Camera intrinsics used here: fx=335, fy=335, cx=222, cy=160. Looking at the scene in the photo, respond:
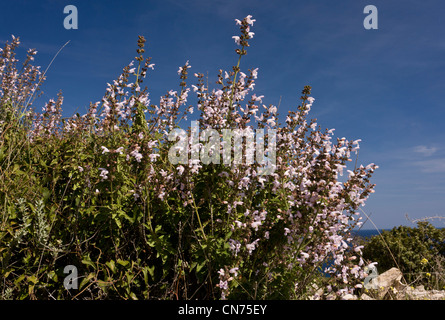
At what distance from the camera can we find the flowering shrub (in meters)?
3.13

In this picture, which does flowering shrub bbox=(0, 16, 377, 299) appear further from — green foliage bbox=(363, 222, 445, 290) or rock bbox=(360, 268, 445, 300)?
green foliage bbox=(363, 222, 445, 290)

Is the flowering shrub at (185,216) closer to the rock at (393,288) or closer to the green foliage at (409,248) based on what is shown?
the rock at (393,288)

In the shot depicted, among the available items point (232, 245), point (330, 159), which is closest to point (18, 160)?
point (232, 245)

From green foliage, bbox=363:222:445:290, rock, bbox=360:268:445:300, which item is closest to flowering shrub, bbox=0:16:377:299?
rock, bbox=360:268:445:300

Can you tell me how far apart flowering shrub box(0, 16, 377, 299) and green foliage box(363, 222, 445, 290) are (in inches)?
280

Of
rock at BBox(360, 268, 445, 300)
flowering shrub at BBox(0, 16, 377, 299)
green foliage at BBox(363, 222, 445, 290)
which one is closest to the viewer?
flowering shrub at BBox(0, 16, 377, 299)

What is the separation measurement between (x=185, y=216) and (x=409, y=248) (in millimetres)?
8848

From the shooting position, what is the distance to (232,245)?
3055mm

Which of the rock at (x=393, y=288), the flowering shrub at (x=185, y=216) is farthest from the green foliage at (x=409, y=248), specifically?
the flowering shrub at (x=185, y=216)

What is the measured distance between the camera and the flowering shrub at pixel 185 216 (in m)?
3.13

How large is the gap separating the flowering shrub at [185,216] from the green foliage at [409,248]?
7113mm

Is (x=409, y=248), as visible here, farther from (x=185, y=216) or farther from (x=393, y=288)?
(x=185, y=216)

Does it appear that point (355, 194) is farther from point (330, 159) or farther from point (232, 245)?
point (232, 245)
